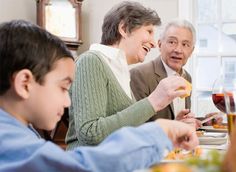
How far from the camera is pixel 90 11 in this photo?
4.10 meters

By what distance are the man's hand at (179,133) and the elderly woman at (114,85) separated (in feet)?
1.85

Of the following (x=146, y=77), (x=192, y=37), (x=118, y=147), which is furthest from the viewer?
(x=192, y=37)

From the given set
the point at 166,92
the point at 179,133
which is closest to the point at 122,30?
the point at 166,92

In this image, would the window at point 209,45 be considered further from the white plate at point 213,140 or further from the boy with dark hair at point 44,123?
the boy with dark hair at point 44,123

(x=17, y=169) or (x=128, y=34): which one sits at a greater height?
(x=128, y=34)

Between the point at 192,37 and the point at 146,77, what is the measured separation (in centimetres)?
47

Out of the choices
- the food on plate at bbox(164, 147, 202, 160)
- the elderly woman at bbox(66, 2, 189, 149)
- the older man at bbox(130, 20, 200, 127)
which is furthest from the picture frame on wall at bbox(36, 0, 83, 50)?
the food on plate at bbox(164, 147, 202, 160)

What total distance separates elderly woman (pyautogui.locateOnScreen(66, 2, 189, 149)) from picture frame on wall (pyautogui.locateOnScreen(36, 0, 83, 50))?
1982 millimetres

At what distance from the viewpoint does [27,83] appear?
2.95ft

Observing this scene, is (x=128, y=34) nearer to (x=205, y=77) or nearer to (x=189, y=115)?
(x=189, y=115)

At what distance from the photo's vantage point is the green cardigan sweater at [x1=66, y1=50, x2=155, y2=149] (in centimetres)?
146

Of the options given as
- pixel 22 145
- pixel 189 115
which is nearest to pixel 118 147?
pixel 22 145

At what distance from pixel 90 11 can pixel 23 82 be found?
3288 millimetres

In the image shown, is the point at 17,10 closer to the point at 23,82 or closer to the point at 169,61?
the point at 169,61
